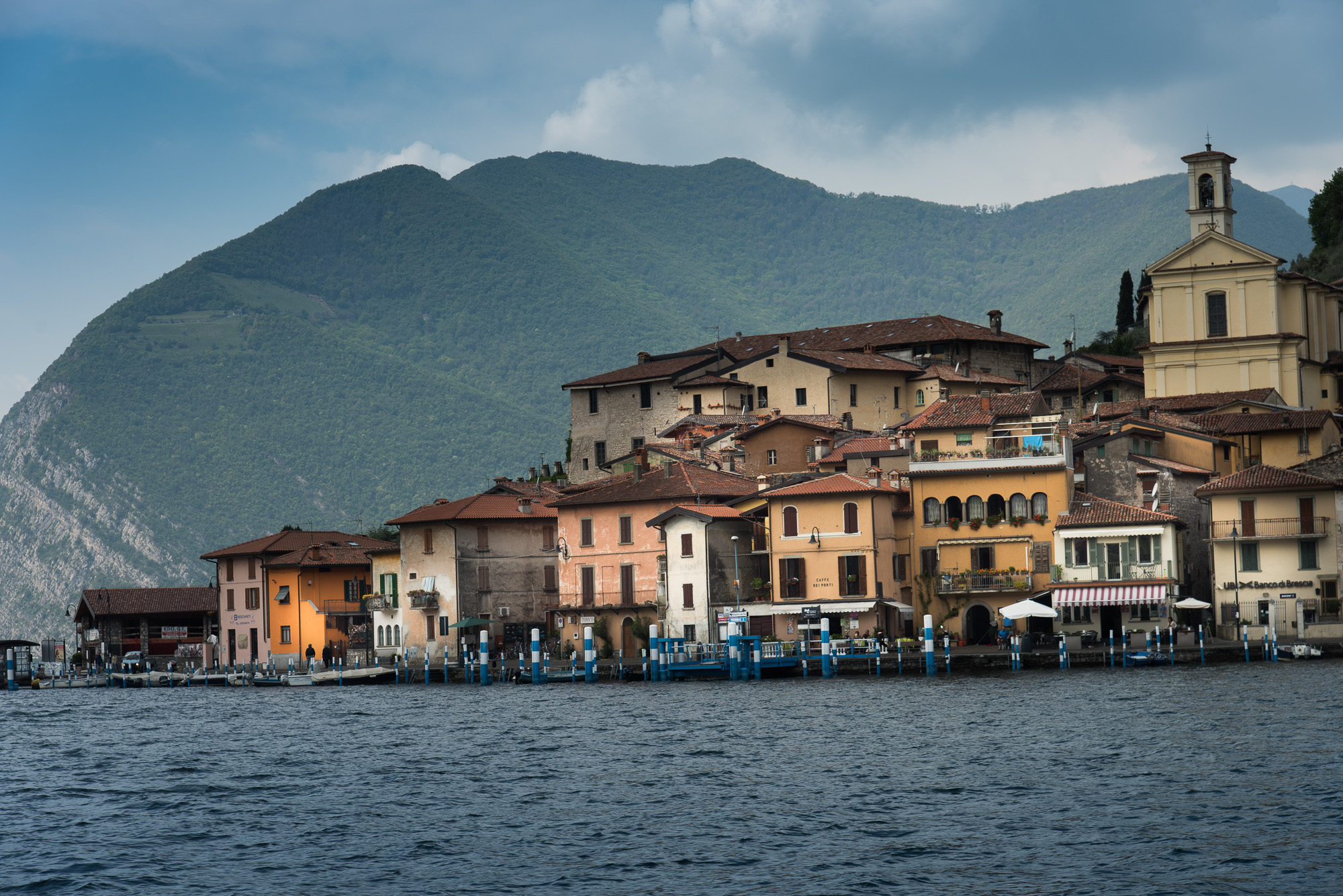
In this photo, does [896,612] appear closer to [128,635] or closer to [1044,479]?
[1044,479]

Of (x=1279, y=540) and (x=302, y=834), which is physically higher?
(x=1279, y=540)

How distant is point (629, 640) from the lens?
78.6 meters

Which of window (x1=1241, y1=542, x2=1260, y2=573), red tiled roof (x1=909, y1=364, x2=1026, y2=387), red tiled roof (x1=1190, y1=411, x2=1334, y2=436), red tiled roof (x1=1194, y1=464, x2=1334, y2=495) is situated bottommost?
window (x1=1241, y1=542, x2=1260, y2=573)

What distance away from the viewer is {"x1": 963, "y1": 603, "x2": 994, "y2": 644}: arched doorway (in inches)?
2835

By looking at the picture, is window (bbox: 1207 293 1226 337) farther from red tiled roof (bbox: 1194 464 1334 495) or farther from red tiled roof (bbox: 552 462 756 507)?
red tiled roof (bbox: 552 462 756 507)

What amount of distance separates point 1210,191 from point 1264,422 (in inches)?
907

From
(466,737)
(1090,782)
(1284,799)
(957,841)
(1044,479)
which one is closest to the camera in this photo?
(957,841)

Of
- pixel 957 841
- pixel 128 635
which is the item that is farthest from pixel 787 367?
pixel 957 841

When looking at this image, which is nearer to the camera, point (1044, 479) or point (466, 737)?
point (466, 737)

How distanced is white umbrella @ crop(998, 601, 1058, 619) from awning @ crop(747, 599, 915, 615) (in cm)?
526

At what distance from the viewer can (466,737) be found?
173 ft

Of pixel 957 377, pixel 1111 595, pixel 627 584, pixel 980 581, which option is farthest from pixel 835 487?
pixel 957 377

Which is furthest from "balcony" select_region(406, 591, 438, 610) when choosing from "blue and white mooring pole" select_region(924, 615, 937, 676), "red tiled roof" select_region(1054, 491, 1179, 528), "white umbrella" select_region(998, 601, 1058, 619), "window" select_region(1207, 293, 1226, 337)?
"window" select_region(1207, 293, 1226, 337)

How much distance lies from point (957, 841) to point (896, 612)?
4058 centimetres
